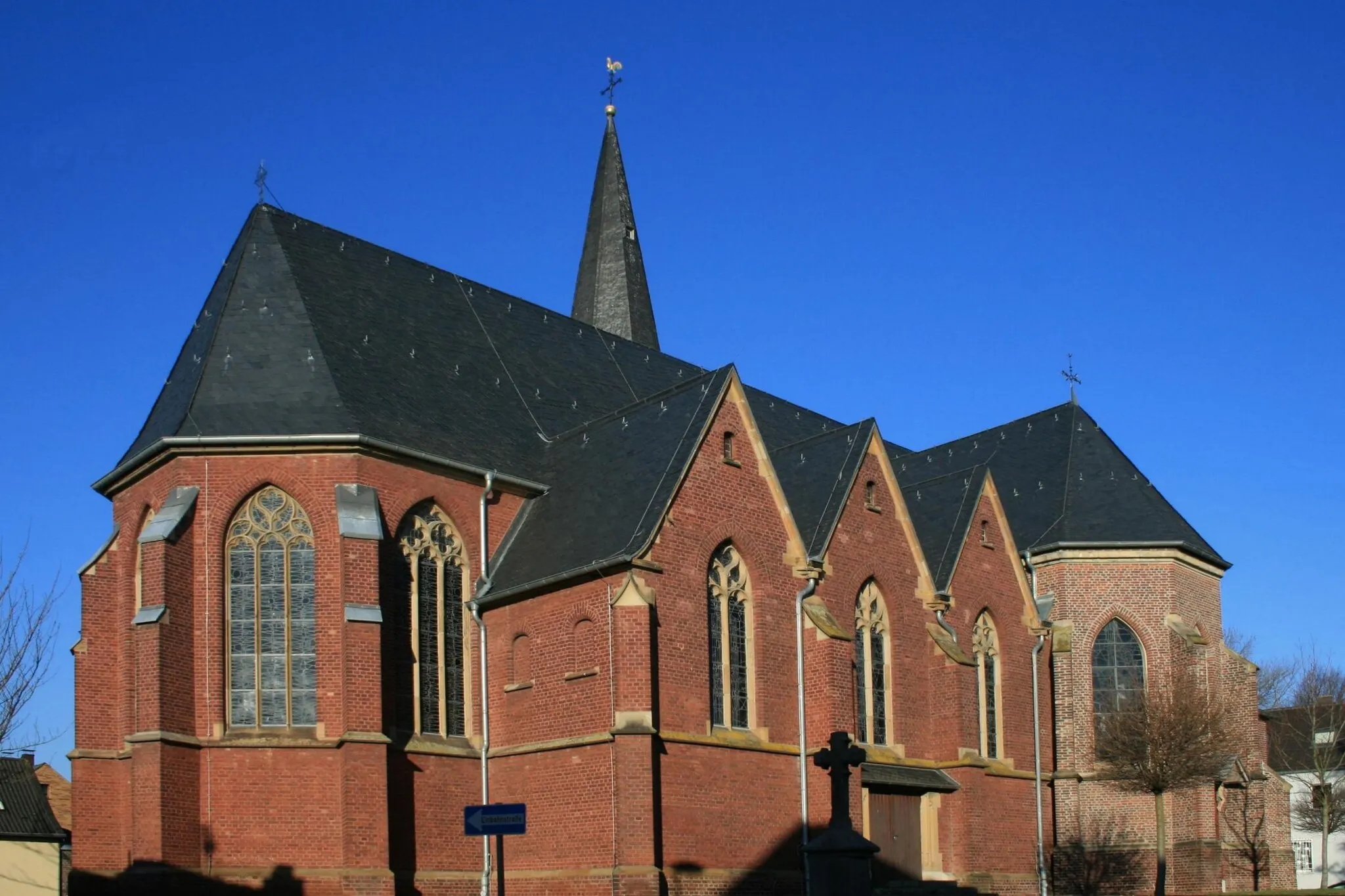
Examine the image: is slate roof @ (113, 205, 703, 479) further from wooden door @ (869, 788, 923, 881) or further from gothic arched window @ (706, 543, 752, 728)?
wooden door @ (869, 788, 923, 881)

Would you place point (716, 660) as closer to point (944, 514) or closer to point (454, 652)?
point (454, 652)

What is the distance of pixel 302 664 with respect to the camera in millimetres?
28312

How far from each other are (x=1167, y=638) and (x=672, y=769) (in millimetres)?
16513

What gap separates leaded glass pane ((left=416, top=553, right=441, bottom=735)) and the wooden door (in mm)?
9058

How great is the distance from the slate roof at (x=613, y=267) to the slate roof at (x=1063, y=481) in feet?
28.3

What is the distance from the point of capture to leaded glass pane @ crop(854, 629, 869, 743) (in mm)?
32750

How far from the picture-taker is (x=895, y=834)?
107 ft

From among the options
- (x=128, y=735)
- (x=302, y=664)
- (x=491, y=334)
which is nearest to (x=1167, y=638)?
(x=491, y=334)

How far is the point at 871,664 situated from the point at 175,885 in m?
14.4

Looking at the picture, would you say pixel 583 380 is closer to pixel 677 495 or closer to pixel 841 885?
pixel 677 495

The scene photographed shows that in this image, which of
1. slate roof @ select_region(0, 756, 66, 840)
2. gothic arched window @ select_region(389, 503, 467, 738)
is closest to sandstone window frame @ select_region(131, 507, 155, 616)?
gothic arched window @ select_region(389, 503, 467, 738)

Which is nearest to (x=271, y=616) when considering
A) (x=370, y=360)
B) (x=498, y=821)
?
(x=370, y=360)

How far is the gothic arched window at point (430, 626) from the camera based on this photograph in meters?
29.0

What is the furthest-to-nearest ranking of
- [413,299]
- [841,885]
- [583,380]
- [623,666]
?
[583,380] → [413,299] → [623,666] → [841,885]
